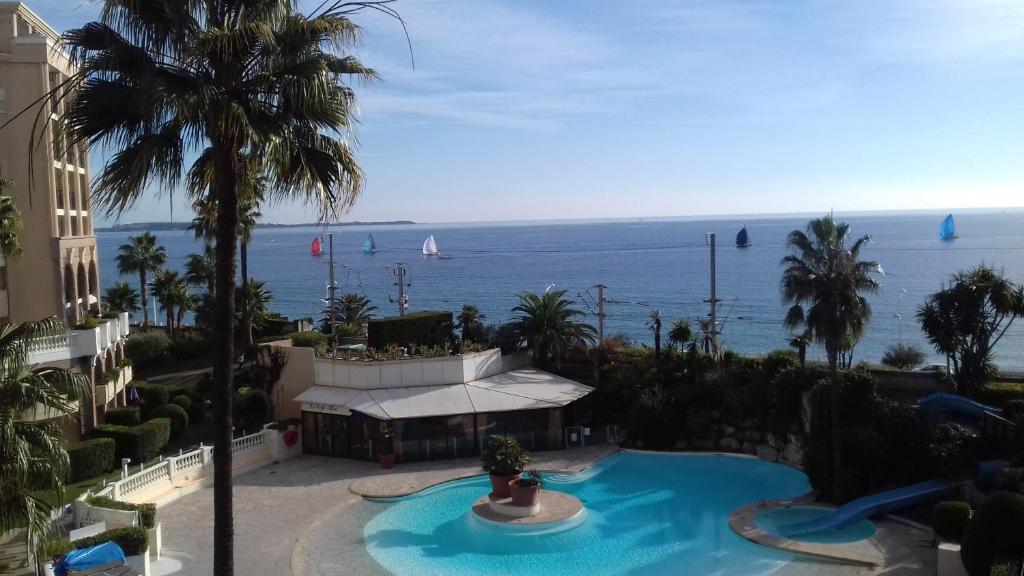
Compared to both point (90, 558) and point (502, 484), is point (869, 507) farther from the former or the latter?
point (90, 558)

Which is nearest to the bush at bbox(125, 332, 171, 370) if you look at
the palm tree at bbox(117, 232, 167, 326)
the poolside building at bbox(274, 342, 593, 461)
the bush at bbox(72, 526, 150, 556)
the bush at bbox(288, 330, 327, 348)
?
the palm tree at bbox(117, 232, 167, 326)

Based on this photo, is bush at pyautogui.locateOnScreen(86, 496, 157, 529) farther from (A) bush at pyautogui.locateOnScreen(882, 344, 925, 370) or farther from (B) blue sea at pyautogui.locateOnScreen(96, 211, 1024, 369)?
(B) blue sea at pyautogui.locateOnScreen(96, 211, 1024, 369)

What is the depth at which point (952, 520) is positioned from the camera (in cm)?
1647

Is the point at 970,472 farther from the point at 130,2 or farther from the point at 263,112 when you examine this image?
the point at 130,2

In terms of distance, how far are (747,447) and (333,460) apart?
1406 cm

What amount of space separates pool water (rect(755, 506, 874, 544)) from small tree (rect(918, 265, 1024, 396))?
25.5ft

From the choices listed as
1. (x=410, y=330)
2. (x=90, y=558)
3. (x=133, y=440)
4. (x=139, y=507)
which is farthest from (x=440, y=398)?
(x=90, y=558)

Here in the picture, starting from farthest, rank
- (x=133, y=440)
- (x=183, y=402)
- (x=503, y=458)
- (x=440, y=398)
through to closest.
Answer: (x=183, y=402)
(x=440, y=398)
(x=133, y=440)
(x=503, y=458)

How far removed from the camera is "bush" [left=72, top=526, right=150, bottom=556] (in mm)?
15781

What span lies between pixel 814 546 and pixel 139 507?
1554cm

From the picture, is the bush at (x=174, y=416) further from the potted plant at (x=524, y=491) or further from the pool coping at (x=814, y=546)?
the pool coping at (x=814, y=546)

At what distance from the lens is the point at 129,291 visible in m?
46.9

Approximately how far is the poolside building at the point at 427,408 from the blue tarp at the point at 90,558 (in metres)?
10.6

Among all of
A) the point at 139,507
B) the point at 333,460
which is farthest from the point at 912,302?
the point at 139,507
